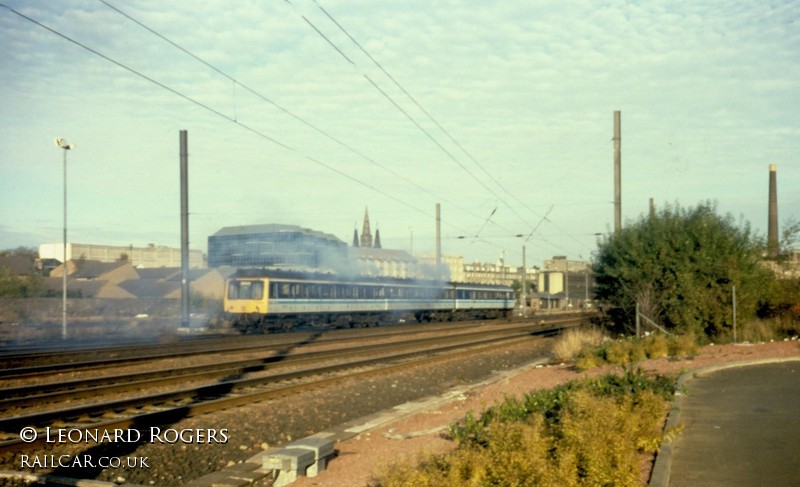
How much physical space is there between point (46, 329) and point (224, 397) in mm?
29313

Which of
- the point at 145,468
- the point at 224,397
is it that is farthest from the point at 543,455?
the point at 224,397

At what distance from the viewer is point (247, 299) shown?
3803cm

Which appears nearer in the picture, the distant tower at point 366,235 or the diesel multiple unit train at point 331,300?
the diesel multiple unit train at point 331,300

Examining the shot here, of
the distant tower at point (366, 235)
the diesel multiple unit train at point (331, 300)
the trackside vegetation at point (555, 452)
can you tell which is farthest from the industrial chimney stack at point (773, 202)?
the distant tower at point (366, 235)

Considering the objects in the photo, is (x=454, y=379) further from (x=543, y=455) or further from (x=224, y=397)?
(x=543, y=455)

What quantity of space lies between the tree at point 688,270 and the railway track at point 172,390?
6.73 m

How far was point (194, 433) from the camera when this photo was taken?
1134 centimetres

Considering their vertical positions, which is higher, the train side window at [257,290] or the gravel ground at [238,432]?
the train side window at [257,290]

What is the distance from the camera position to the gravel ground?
9.04m

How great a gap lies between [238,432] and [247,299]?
26892 millimetres

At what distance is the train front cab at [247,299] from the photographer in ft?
123

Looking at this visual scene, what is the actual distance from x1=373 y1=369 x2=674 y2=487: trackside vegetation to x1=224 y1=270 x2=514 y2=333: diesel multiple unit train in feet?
95.9

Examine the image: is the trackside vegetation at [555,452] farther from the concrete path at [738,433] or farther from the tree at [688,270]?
the tree at [688,270]

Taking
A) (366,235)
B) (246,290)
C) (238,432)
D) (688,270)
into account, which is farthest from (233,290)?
(366,235)
